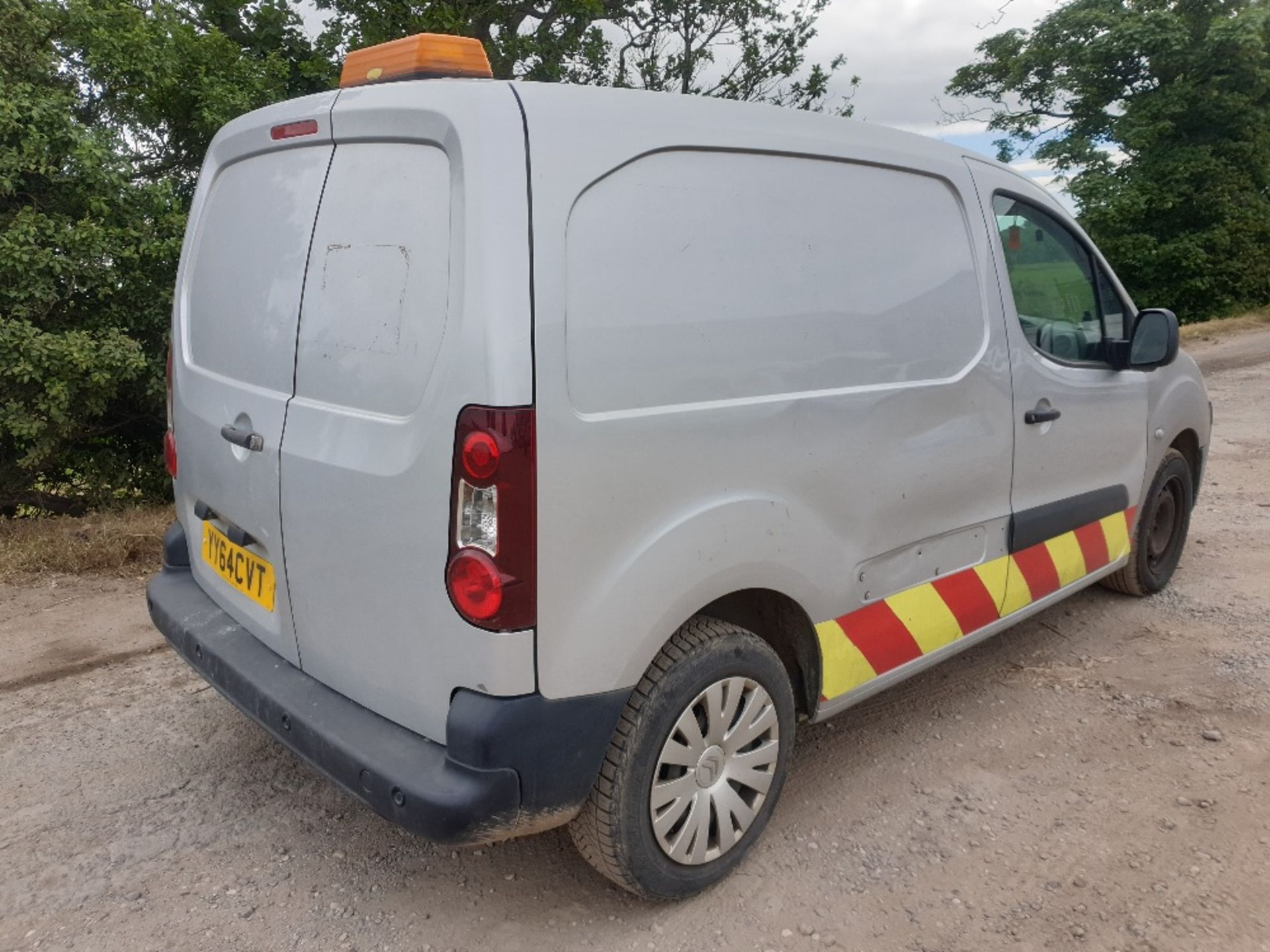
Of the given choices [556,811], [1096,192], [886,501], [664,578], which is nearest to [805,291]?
[886,501]

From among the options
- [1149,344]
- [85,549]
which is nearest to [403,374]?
[1149,344]

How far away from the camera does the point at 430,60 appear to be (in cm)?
229

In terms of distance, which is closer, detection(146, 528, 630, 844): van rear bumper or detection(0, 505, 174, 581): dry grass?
detection(146, 528, 630, 844): van rear bumper

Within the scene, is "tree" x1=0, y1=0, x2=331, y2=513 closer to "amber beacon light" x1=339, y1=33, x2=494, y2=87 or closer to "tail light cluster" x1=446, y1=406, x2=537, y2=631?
"amber beacon light" x1=339, y1=33, x2=494, y2=87

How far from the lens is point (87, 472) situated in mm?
6215

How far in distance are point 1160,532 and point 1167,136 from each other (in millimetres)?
19972

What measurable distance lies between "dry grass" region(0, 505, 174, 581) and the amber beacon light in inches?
132

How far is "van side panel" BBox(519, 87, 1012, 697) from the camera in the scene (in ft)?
6.65

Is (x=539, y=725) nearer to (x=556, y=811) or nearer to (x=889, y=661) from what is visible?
A: (x=556, y=811)

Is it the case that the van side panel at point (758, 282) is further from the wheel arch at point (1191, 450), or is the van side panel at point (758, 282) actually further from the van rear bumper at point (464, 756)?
the wheel arch at point (1191, 450)

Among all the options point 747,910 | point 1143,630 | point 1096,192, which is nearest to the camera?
point 747,910

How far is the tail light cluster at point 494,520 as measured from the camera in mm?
1922

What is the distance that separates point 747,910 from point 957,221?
2054mm

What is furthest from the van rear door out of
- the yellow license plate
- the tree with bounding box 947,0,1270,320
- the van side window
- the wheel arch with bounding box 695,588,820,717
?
the tree with bounding box 947,0,1270,320
